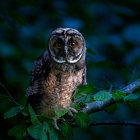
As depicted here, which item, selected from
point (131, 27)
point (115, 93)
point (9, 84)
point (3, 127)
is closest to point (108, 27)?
point (131, 27)

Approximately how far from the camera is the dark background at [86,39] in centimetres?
464

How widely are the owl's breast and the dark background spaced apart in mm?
1418

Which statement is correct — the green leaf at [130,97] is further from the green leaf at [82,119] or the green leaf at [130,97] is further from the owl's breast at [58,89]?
the owl's breast at [58,89]

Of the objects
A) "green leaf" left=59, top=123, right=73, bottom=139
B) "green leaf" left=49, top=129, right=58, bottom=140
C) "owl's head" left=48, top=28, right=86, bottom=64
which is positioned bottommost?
Answer: "green leaf" left=49, top=129, right=58, bottom=140

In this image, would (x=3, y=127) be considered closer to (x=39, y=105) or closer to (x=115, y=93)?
(x=39, y=105)

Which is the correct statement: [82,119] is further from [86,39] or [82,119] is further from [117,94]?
[86,39]

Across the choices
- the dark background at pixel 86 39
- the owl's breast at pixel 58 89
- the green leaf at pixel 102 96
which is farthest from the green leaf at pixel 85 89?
the dark background at pixel 86 39

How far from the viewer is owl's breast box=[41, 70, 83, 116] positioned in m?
2.94

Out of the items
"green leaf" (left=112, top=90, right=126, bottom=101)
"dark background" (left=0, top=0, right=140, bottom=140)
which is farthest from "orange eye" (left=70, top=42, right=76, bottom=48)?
"dark background" (left=0, top=0, right=140, bottom=140)

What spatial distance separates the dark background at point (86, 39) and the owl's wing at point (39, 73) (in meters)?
1.33

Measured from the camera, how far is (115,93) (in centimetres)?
223

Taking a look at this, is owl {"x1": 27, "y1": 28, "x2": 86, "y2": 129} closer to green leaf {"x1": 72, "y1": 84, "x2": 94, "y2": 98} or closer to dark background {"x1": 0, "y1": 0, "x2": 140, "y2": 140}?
green leaf {"x1": 72, "y1": 84, "x2": 94, "y2": 98}

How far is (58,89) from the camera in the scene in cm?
295

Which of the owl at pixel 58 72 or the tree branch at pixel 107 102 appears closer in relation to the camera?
the tree branch at pixel 107 102
